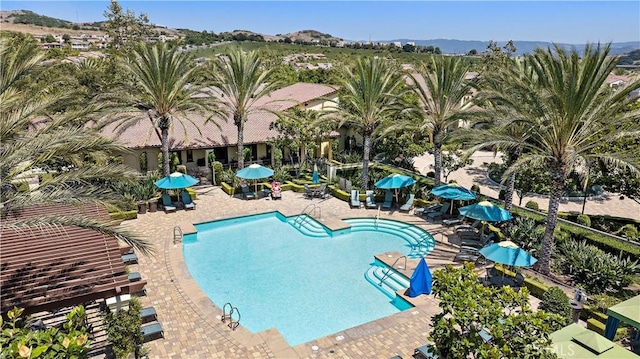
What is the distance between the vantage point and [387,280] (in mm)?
18266

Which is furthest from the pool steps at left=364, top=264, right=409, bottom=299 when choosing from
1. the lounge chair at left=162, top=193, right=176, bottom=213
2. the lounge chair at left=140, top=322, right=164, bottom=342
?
the lounge chair at left=162, top=193, right=176, bottom=213

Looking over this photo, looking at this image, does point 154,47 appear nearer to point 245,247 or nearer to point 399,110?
point 245,247

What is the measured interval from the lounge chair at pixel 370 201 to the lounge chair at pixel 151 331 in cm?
1567

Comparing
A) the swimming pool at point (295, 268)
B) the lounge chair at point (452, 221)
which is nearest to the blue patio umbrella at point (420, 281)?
the swimming pool at point (295, 268)

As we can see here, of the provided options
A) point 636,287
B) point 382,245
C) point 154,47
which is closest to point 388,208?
point 382,245

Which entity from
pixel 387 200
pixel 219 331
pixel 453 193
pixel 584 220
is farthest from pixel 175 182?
pixel 584 220

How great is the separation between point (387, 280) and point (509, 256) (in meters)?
4.89

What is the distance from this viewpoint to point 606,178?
20.7 meters

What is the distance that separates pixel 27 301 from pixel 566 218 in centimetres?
2379

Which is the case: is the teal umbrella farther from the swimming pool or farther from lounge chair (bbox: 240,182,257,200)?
lounge chair (bbox: 240,182,257,200)

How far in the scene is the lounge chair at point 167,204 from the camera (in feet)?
82.5

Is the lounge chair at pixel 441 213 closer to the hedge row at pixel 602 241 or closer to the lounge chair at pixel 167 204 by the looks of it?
the hedge row at pixel 602 241

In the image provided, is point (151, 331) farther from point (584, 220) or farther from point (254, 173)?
point (584, 220)

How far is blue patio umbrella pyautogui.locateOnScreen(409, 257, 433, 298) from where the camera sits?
16.1 m
